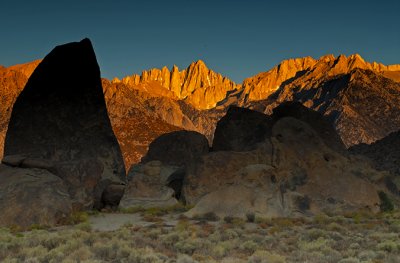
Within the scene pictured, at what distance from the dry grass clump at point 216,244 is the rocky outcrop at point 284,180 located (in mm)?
2887

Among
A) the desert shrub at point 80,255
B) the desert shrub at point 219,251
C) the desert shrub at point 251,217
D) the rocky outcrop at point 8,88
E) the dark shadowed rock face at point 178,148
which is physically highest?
the rocky outcrop at point 8,88

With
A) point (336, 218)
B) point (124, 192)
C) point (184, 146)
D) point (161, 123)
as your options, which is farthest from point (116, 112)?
point (336, 218)

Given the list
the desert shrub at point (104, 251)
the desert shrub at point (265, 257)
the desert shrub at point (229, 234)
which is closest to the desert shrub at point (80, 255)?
the desert shrub at point (104, 251)

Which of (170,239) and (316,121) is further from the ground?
(316,121)

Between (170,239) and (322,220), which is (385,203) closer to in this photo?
(322,220)

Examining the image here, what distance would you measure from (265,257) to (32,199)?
1244 cm

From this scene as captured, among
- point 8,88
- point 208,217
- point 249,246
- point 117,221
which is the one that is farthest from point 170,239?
point 8,88

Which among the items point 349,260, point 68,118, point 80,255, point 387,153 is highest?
point 387,153

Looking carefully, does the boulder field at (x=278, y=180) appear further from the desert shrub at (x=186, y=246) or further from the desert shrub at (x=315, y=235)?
the desert shrub at (x=186, y=246)

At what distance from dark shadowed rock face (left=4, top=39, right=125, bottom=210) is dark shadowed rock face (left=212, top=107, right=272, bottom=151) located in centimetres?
1035

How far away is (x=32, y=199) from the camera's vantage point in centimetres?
2048

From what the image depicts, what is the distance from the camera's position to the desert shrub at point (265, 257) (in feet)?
40.5

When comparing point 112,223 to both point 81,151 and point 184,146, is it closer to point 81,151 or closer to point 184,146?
point 81,151

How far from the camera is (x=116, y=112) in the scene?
151000 mm
